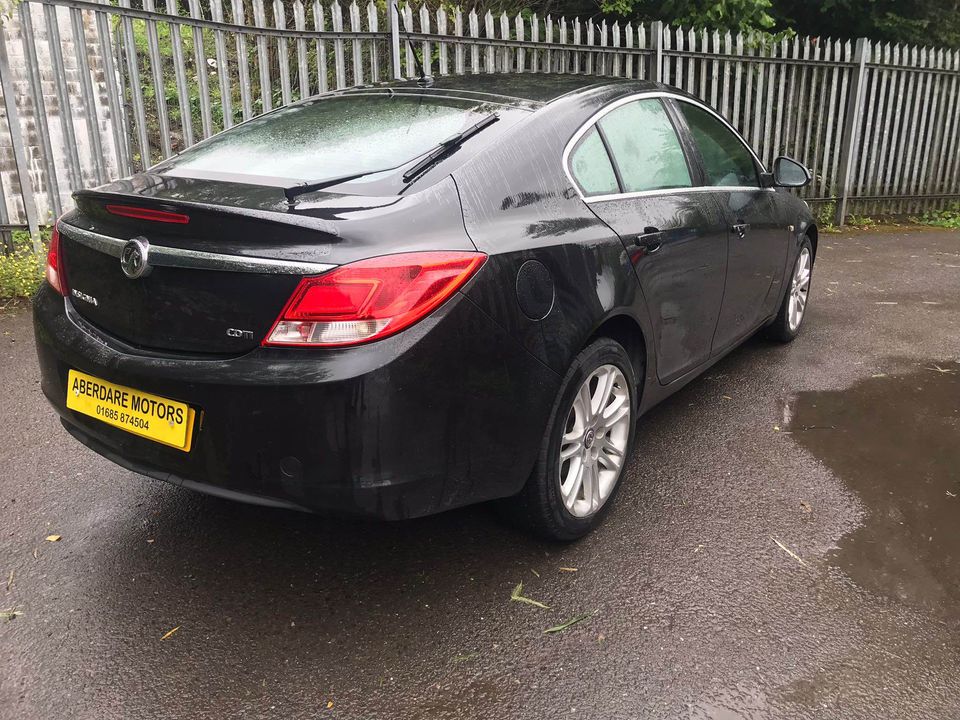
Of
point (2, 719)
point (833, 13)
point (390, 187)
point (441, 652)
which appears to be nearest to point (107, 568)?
point (2, 719)

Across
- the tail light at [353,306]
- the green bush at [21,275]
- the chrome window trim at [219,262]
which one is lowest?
the green bush at [21,275]

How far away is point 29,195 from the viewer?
18.2ft

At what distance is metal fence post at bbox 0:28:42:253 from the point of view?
5.34 metres

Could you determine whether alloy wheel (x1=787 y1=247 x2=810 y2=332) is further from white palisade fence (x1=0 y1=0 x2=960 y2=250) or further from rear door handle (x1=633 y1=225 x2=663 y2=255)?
white palisade fence (x1=0 y1=0 x2=960 y2=250)

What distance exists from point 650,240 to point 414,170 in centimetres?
105

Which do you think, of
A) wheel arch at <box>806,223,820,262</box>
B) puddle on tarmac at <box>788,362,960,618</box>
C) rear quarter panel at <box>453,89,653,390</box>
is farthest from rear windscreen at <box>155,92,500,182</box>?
wheel arch at <box>806,223,820,262</box>

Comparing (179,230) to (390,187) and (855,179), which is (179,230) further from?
(855,179)

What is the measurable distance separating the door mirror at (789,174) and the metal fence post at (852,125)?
6173 mm

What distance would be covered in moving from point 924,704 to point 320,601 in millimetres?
1730

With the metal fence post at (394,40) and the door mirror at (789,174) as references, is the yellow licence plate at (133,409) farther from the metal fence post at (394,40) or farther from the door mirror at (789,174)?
the metal fence post at (394,40)

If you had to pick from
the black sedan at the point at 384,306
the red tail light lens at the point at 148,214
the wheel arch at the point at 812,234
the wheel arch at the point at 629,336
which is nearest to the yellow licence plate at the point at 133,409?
the black sedan at the point at 384,306

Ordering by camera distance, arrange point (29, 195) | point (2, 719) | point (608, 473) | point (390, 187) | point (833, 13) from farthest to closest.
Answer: point (833, 13) < point (29, 195) < point (608, 473) < point (390, 187) < point (2, 719)

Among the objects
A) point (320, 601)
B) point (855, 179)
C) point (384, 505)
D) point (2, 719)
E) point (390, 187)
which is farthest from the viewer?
point (855, 179)

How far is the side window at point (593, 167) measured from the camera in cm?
287
